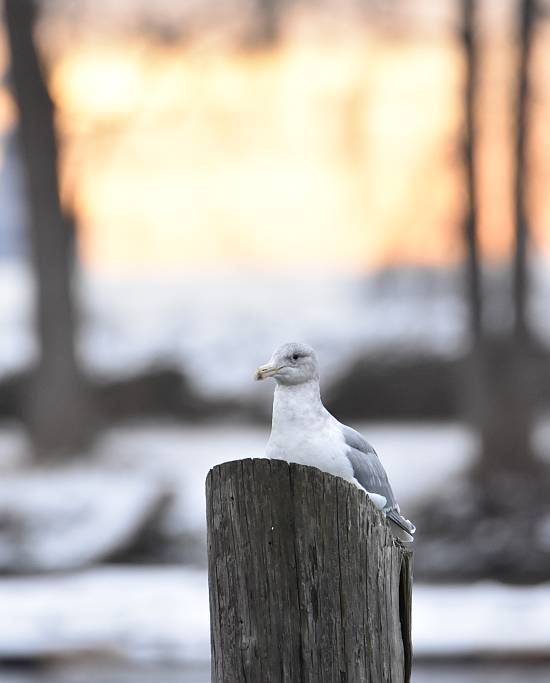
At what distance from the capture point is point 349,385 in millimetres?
9883

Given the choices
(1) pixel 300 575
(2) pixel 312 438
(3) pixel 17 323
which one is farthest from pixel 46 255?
(1) pixel 300 575

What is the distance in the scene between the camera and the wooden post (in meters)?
2.13

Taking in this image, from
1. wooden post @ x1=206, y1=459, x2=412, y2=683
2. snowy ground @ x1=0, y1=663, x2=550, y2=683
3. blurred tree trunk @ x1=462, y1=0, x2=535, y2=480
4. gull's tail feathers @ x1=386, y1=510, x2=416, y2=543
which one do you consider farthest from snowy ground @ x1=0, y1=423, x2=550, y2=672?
wooden post @ x1=206, y1=459, x2=412, y2=683

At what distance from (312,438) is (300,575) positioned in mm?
501

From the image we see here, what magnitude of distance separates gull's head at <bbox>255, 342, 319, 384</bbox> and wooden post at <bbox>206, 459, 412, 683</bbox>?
60 cm

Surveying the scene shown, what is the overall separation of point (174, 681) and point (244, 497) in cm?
398

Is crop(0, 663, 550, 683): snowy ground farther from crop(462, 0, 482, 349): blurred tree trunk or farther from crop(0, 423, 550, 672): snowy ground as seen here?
crop(462, 0, 482, 349): blurred tree trunk

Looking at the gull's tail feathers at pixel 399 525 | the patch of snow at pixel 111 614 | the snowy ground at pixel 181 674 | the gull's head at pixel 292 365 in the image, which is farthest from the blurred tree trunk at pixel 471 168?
the gull's tail feathers at pixel 399 525

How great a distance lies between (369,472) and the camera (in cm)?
260

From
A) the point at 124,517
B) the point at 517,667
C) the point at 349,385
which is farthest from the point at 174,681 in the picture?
the point at 349,385

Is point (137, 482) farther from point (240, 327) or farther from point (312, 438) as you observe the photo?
point (312, 438)

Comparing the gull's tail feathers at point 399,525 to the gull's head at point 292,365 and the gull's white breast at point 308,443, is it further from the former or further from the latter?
the gull's head at point 292,365

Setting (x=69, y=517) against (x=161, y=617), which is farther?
(x=69, y=517)

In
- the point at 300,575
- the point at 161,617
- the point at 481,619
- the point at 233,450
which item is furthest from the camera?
the point at 233,450
